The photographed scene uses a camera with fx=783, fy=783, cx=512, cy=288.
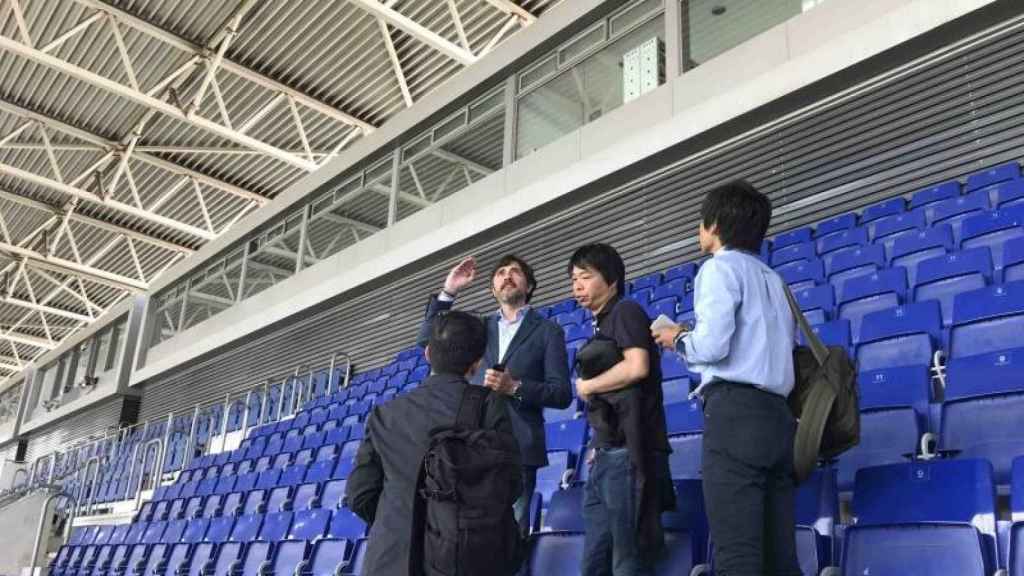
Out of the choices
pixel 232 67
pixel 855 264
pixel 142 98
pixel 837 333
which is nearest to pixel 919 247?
pixel 855 264

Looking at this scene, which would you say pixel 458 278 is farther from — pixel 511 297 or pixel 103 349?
pixel 103 349

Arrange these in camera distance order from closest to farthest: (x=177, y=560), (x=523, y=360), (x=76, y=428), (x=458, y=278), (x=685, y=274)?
1. (x=523, y=360)
2. (x=458, y=278)
3. (x=177, y=560)
4. (x=685, y=274)
5. (x=76, y=428)

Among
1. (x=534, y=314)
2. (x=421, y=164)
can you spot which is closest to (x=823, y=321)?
(x=534, y=314)

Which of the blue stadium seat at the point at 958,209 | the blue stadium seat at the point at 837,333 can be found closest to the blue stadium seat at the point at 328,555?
the blue stadium seat at the point at 837,333

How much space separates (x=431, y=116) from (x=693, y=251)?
436cm

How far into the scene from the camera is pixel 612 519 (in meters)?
1.78

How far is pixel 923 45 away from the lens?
5383 millimetres

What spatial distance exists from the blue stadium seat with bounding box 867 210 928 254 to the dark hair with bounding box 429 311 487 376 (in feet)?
11.6

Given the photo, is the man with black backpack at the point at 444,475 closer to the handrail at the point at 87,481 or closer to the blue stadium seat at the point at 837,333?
the blue stadium seat at the point at 837,333

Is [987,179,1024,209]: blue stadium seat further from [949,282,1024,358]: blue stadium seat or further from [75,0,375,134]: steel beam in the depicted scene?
[75,0,375,134]: steel beam

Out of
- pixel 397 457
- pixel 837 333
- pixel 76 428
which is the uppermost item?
pixel 76 428

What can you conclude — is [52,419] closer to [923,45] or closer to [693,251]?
[693,251]

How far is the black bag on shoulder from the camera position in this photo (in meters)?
1.58

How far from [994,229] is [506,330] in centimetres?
302
